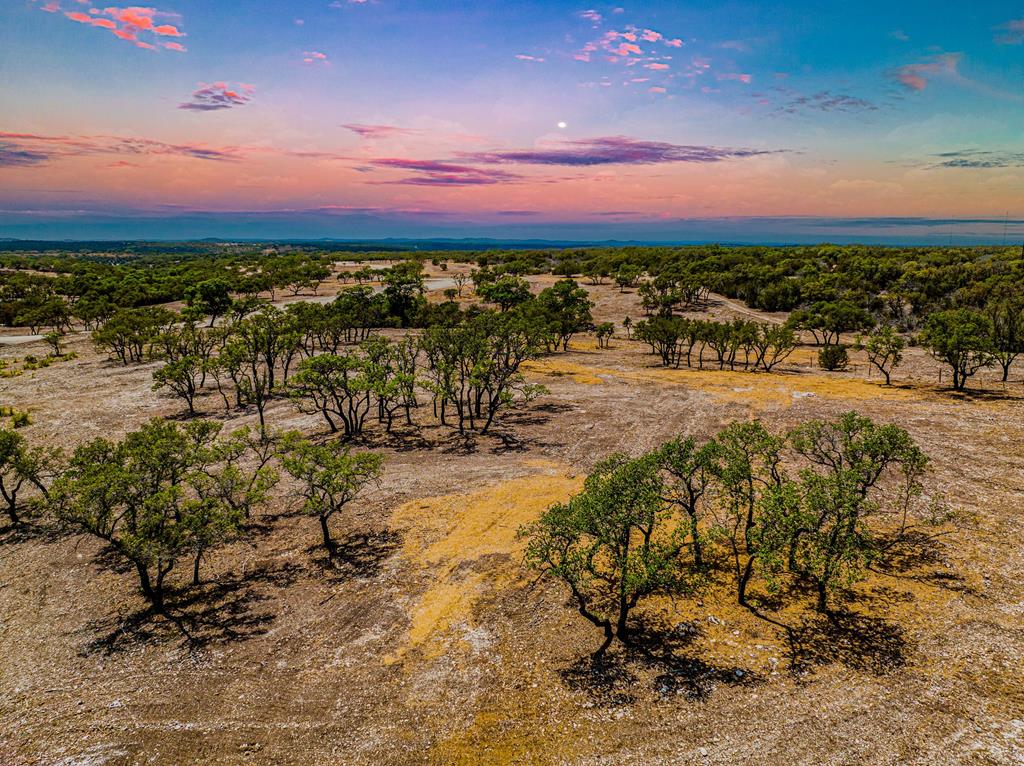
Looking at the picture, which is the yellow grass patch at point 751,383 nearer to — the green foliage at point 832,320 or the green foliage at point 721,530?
the green foliage at point 832,320

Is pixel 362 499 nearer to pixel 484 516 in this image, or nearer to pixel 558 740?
pixel 484 516

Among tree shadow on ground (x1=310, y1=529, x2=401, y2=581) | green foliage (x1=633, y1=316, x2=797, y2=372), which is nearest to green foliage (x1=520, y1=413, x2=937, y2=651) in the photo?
tree shadow on ground (x1=310, y1=529, x2=401, y2=581)

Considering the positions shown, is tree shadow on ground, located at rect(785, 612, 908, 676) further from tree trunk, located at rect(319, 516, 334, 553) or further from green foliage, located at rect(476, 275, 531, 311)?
green foliage, located at rect(476, 275, 531, 311)

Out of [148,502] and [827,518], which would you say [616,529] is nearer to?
[827,518]

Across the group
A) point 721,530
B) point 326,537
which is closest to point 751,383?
point 721,530

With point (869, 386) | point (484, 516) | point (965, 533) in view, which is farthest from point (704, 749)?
point (869, 386)

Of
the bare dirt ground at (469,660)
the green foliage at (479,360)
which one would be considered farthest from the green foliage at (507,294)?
the bare dirt ground at (469,660)
